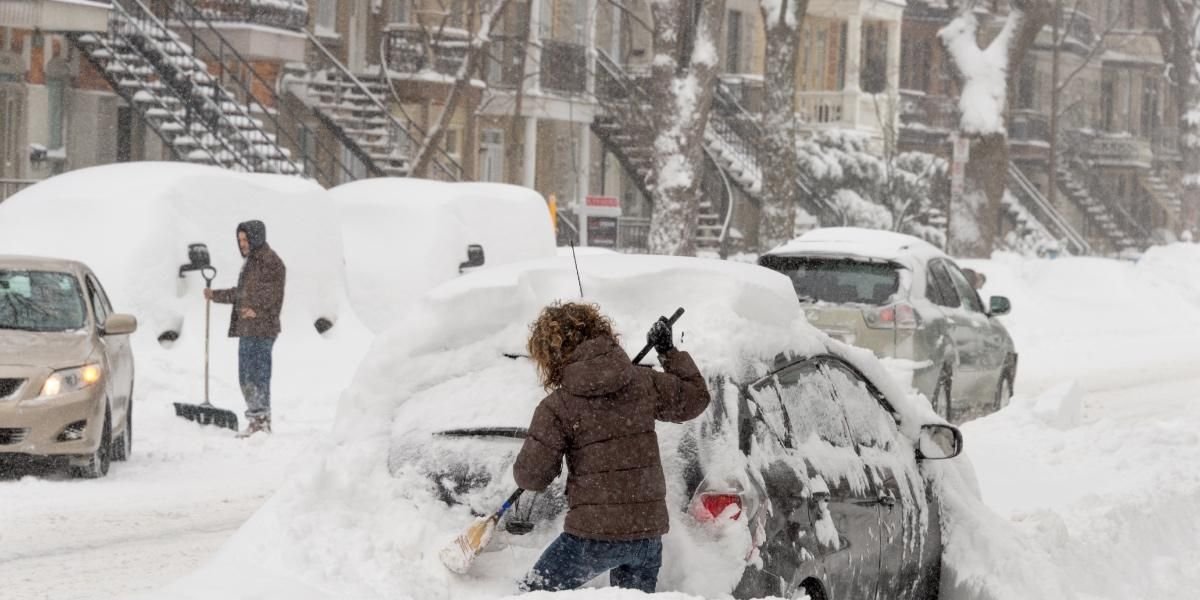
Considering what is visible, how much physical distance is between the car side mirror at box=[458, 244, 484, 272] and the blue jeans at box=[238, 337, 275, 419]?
19.0 ft

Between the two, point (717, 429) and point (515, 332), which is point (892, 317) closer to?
point (515, 332)

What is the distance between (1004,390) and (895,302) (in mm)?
3225

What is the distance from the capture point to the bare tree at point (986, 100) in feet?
122

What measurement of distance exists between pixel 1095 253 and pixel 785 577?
192ft

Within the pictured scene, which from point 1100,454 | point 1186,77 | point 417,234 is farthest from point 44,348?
point 1186,77

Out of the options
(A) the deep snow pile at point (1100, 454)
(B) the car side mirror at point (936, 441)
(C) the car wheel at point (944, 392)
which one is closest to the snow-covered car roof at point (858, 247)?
(C) the car wheel at point (944, 392)

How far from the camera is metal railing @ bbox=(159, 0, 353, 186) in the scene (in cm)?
3369

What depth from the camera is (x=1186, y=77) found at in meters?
53.7

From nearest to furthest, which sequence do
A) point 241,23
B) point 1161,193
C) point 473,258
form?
1. point 473,258
2. point 241,23
3. point 1161,193

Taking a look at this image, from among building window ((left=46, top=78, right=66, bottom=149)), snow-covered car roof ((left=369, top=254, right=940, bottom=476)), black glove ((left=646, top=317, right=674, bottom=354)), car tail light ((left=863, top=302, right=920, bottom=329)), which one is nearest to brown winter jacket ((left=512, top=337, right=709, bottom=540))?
A: black glove ((left=646, top=317, right=674, bottom=354))

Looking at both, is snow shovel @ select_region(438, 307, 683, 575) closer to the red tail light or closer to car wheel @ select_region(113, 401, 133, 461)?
the red tail light

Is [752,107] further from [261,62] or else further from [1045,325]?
[1045,325]

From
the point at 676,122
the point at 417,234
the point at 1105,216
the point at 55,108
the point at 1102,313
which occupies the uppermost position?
the point at 55,108

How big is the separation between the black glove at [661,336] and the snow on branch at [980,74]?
31.6 meters
